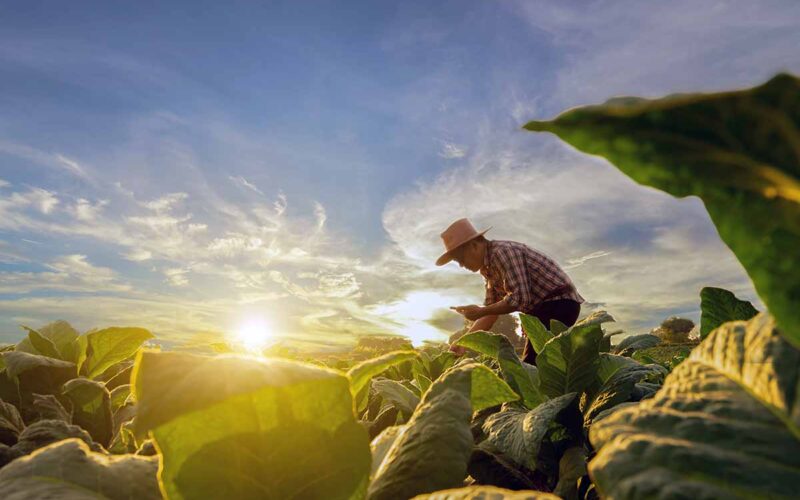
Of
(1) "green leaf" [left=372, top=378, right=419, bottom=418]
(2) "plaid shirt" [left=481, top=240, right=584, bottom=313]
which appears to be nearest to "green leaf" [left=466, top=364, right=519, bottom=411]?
(1) "green leaf" [left=372, top=378, right=419, bottom=418]

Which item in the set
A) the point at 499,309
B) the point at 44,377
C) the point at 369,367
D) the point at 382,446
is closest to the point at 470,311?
the point at 499,309

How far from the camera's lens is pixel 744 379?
2.46 ft

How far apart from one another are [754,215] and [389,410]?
2452 mm

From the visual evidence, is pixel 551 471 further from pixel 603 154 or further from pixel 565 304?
pixel 565 304

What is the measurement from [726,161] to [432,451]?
2.28 ft

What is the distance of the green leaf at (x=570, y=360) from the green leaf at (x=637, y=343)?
1278 millimetres

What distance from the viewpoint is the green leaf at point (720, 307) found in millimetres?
1702

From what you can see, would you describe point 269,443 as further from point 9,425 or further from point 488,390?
point 9,425

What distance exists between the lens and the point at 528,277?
7406 millimetres

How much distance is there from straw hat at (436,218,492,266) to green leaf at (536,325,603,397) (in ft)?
20.3

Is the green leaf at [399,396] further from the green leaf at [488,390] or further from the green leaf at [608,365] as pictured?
the green leaf at [608,365]

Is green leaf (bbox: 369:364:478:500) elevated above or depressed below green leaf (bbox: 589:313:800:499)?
below

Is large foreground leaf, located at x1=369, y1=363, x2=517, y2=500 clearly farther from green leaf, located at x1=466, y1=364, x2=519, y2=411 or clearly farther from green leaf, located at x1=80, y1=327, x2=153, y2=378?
green leaf, located at x1=80, y1=327, x2=153, y2=378

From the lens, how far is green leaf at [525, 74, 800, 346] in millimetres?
591
